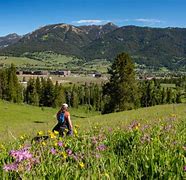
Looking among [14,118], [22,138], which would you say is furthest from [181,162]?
[14,118]

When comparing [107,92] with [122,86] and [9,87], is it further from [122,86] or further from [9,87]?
[9,87]

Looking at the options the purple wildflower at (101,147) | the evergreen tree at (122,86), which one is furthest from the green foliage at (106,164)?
the evergreen tree at (122,86)

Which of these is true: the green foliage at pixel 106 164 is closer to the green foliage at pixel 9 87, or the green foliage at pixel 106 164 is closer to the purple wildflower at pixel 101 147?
the purple wildflower at pixel 101 147

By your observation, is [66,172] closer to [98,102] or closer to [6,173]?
[6,173]

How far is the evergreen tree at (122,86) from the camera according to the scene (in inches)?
3196


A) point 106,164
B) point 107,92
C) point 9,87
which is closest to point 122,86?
point 107,92

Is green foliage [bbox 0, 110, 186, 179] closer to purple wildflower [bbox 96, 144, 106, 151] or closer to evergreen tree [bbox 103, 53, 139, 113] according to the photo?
purple wildflower [bbox 96, 144, 106, 151]

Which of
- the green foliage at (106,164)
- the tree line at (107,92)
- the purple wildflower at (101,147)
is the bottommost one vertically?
the tree line at (107,92)

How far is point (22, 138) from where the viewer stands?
7566 millimetres

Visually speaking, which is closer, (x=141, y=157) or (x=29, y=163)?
(x=29, y=163)

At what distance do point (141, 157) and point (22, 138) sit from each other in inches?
140

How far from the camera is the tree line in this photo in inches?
3228

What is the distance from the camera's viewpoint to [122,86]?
267 feet


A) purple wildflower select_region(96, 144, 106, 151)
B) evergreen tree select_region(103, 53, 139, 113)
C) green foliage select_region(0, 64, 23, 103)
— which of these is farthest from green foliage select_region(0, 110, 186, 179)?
green foliage select_region(0, 64, 23, 103)
